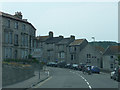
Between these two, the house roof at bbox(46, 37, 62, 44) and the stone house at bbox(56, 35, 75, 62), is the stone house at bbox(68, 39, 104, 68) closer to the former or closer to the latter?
the stone house at bbox(56, 35, 75, 62)

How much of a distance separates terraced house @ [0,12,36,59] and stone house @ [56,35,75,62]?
29.8 metres

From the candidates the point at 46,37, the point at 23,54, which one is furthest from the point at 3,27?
the point at 46,37

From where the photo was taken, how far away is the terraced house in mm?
46375

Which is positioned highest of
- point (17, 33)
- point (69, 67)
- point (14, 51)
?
point (17, 33)

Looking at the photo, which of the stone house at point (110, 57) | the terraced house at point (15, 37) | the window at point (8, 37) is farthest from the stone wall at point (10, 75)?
the stone house at point (110, 57)

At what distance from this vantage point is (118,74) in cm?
2572

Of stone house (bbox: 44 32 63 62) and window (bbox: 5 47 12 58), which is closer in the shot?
window (bbox: 5 47 12 58)

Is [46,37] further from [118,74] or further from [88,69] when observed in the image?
[118,74]

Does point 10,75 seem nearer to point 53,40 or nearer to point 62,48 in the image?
point 62,48

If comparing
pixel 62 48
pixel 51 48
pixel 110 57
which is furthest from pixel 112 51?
pixel 51 48

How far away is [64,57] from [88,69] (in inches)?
1767

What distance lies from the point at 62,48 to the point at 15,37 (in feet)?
128

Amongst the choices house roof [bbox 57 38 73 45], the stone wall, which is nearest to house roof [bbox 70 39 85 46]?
house roof [bbox 57 38 73 45]

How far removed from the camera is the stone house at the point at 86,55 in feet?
266
